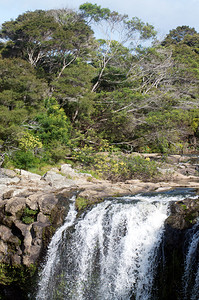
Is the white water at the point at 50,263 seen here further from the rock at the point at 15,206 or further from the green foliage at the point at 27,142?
the green foliage at the point at 27,142

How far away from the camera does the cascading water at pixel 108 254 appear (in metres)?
6.39

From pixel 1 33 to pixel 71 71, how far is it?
533 centimetres

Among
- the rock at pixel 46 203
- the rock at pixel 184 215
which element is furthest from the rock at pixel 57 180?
the rock at pixel 184 215

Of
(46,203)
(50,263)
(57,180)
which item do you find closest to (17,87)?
(57,180)

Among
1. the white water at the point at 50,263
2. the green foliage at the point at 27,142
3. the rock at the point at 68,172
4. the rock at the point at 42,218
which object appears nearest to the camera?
the white water at the point at 50,263

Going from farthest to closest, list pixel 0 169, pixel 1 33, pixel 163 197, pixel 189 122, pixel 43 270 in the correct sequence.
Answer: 1. pixel 189 122
2. pixel 1 33
3. pixel 0 169
4. pixel 163 197
5. pixel 43 270

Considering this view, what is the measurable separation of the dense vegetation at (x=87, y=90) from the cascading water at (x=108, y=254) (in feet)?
17.7

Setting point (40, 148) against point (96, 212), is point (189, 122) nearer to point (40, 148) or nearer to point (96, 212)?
point (40, 148)

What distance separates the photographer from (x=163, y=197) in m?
7.90

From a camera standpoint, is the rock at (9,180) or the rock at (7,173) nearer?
the rock at (9,180)

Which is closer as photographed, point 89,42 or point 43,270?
point 43,270

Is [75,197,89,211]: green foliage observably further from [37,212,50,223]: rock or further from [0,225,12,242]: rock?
[0,225,12,242]: rock

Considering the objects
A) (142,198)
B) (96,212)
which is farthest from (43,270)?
(142,198)

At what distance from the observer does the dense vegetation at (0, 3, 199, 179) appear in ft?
43.7
